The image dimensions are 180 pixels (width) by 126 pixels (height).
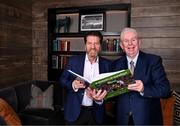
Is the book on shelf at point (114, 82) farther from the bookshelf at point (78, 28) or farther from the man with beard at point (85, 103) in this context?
the bookshelf at point (78, 28)

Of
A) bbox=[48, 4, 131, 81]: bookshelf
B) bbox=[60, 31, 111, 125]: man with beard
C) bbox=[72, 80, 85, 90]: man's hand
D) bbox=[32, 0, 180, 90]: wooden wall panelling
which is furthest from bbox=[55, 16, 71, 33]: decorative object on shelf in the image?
bbox=[72, 80, 85, 90]: man's hand

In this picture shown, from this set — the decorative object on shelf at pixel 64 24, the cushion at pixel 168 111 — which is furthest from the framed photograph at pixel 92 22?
the cushion at pixel 168 111

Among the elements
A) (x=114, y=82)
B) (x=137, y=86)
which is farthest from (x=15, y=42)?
(x=137, y=86)

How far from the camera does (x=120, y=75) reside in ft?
5.29

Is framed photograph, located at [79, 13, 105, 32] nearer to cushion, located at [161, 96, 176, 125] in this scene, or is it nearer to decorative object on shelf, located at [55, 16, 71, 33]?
decorative object on shelf, located at [55, 16, 71, 33]

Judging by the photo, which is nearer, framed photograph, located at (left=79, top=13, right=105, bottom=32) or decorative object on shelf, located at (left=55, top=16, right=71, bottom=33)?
framed photograph, located at (left=79, top=13, right=105, bottom=32)

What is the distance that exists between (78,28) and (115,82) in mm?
2626

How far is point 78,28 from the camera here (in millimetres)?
4148

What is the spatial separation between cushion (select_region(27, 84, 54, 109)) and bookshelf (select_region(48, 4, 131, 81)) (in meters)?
0.72

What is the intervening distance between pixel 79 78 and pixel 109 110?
135 centimetres

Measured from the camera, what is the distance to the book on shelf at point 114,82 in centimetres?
162

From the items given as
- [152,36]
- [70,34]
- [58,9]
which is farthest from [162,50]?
[58,9]

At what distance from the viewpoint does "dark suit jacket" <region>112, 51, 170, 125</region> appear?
1.72 m

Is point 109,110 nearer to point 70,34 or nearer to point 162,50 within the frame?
point 162,50
